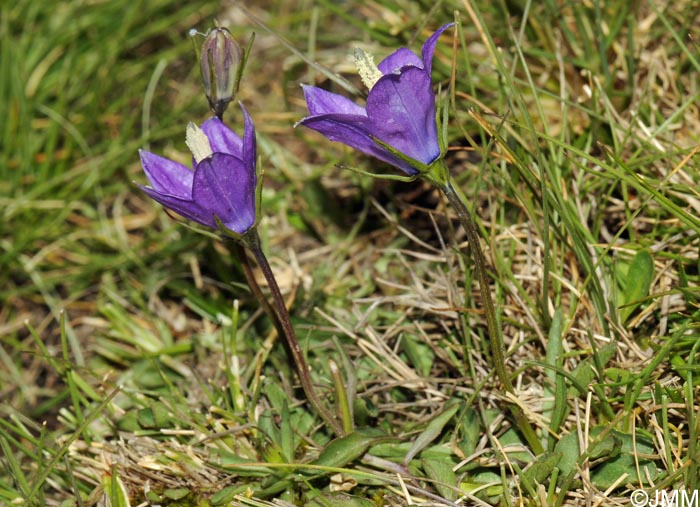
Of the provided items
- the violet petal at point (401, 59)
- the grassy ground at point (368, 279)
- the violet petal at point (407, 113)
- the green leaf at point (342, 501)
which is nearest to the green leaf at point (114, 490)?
the grassy ground at point (368, 279)

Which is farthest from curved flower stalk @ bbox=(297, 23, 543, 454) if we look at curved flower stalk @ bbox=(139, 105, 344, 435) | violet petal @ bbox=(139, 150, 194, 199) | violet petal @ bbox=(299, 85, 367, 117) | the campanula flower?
violet petal @ bbox=(139, 150, 194, 199)

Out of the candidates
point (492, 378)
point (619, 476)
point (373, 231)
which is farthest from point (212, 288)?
point (619, 476)

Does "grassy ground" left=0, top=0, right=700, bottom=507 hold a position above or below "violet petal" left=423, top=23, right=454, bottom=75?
below

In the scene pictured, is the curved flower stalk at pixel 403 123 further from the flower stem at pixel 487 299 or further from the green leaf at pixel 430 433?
the green leaf at pixel 430 433

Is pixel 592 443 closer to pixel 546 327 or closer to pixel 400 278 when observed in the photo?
pixel 546 327

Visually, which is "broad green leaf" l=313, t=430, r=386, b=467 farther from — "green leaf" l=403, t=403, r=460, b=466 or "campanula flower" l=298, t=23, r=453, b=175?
"campanula flower" l=298, t=23, r=453, b=175
